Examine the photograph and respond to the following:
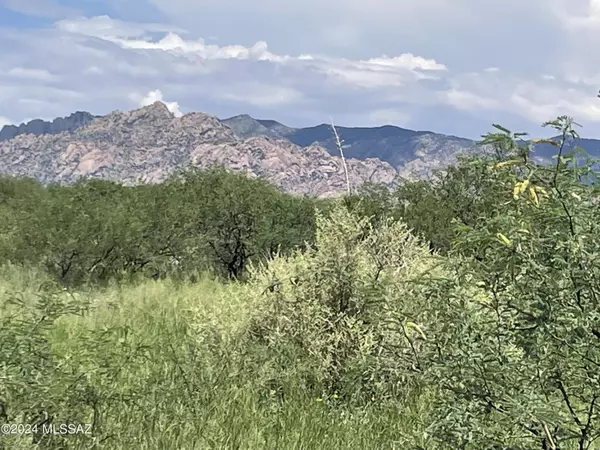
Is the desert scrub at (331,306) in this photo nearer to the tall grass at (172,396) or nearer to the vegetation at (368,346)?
the vegetation at (368,346)

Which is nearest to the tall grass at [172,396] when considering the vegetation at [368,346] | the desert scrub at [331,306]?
the vegetation at [368,346]

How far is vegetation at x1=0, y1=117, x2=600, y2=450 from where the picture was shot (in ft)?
9.64

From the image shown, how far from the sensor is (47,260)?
16312mm

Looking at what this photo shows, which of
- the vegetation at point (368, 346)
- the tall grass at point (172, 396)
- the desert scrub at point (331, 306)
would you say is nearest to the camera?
the vegetation at point (368, 346)

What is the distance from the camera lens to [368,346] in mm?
6699

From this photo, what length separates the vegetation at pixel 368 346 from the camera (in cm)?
294

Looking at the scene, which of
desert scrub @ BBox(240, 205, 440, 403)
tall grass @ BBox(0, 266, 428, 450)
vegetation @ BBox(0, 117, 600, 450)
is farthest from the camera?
desert scrub @ BBox(240, 205, 440, 403)

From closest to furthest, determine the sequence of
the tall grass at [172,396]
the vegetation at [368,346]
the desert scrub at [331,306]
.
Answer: the vegetation at [368,346]
the tall grass at [172,396]
the desert scrub at [331,306]

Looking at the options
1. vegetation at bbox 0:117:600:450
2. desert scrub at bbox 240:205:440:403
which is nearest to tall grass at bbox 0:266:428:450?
vegetation at bbox 0:117:600:450

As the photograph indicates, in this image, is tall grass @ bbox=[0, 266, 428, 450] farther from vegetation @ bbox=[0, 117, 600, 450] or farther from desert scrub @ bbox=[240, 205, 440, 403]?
desert scrub @ bbox=[240, 205, 440, 403]

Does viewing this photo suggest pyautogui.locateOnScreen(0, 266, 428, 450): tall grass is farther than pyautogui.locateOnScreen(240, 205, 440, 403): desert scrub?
No

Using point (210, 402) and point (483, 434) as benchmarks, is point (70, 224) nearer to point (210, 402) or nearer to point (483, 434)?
point (210, 402)

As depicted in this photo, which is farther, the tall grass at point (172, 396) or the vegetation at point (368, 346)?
the tall grass at point (172, 396)

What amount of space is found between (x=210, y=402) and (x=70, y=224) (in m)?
12.1
